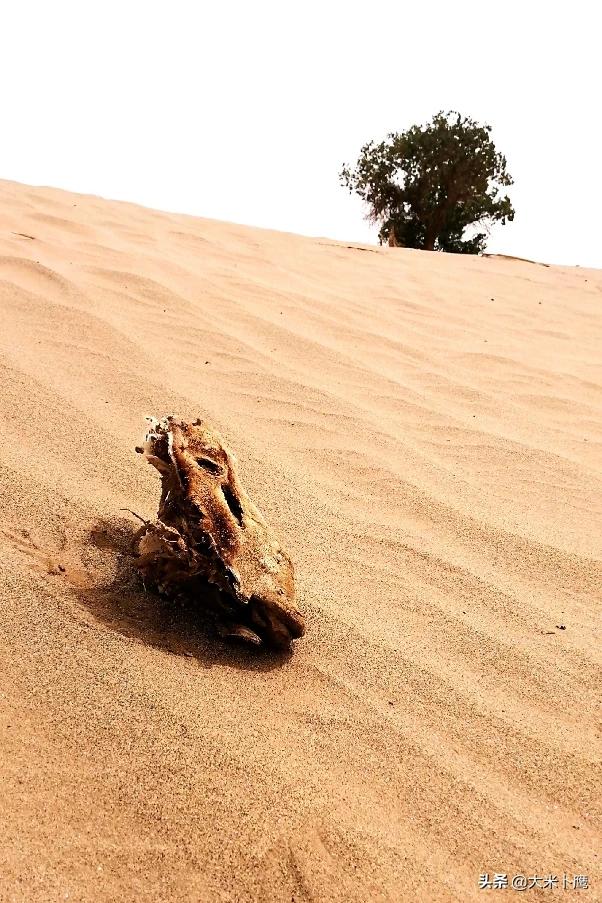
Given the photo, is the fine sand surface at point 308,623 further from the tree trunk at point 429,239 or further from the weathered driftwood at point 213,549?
the tree trunk at point 429,239

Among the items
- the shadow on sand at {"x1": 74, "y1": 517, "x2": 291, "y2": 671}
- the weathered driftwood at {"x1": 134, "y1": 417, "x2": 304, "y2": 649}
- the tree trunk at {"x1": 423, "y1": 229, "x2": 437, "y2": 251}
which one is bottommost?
the shadow on sand at {"x1": 74, "y1": 517, "x2": 291, "y2": 671}

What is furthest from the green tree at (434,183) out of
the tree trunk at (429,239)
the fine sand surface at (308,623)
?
the fine sand surface at (308,623)

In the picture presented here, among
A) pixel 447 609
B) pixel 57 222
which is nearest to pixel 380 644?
pixel 447 609

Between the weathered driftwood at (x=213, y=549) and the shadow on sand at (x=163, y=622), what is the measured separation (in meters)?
0.03

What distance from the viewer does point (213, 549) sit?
1.77m

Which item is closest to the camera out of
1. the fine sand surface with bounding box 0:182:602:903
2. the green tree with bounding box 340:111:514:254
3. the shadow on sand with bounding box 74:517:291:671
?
the fine sand surface with bounding box 0:182:602:903

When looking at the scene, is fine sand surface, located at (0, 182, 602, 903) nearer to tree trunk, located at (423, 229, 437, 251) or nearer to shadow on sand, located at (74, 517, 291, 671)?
shadow on sand, located at (74, 517, 291, 671)

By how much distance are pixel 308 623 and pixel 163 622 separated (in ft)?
1.19

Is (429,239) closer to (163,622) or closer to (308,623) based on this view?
(308,623)

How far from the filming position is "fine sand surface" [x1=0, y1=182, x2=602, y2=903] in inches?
52.5

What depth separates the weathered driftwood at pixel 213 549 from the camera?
1.78 meters

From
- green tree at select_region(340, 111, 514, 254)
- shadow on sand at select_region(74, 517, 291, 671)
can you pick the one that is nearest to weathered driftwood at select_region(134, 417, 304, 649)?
shadow on sand at select_region(74, 517, 291, 671)

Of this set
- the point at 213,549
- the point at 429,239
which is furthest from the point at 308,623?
the point at 429,239

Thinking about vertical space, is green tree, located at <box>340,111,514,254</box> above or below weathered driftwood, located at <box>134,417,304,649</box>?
above
